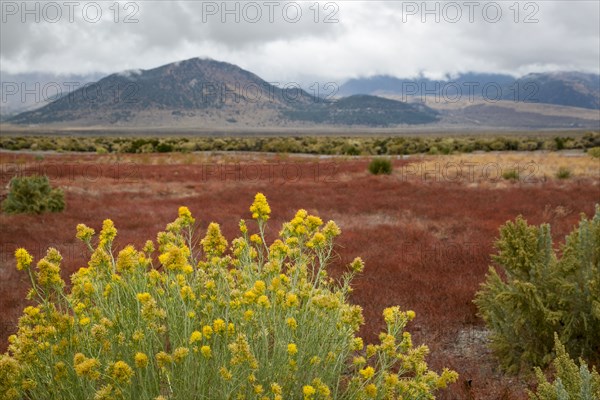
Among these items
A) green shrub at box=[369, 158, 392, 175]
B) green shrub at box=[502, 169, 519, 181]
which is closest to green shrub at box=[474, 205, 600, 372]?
green shrub at box=[502, 169, 519, 181]

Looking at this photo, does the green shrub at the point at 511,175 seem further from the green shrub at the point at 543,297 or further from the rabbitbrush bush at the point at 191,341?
the rabbitbrush bush at the point at 191,341

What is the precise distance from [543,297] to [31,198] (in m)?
13.8

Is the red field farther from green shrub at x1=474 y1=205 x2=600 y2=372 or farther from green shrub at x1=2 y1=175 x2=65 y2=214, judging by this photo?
green shrub at x1=2 y1=175 x2=65 y2=214

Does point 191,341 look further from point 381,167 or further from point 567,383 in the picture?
point 381,167

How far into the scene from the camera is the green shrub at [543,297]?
171 inches

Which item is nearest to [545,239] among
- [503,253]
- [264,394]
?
[503,253]

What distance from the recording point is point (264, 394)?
8.50 ft

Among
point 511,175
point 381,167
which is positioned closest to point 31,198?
point 381,167

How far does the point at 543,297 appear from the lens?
4504 mm

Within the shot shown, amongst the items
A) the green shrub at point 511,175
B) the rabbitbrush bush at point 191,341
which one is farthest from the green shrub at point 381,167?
the rabbitbrush bush at point 191,341

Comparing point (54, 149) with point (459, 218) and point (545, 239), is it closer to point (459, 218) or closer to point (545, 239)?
point (459, 218)

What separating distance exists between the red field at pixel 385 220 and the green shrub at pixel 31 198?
56 cm

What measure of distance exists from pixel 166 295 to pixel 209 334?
861 mm

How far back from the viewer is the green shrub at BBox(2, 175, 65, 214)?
13398mm
